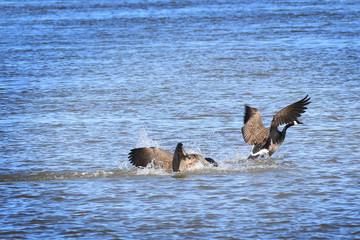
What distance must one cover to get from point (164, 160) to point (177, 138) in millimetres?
1861

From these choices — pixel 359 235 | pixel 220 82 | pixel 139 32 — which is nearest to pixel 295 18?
pixel 139 32

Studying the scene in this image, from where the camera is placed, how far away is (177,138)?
11102mm

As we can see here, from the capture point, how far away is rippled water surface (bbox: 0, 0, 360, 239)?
7.06 meters

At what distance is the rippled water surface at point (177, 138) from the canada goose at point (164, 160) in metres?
0.12

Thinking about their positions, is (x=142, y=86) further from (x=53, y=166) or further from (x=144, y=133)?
(x=53, y=166)

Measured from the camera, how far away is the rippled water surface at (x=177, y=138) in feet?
23.2

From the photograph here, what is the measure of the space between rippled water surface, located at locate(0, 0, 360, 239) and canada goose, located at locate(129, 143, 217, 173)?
12cm

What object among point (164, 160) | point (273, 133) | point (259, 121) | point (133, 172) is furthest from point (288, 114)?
point (133, 172)

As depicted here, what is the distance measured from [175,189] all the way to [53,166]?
215 cm

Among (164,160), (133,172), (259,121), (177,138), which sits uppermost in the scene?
(259,121)

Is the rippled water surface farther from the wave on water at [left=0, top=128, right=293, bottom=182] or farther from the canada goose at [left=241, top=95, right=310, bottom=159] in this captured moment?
the canada goose at [left=241, top=95, right=310, bottom=159]

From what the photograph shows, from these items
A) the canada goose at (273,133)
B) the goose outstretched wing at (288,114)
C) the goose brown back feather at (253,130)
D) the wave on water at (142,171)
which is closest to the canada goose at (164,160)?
the wave on water at (142,171)

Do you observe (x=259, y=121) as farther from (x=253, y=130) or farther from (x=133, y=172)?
(x=133, y=172)

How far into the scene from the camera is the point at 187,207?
296 inches
